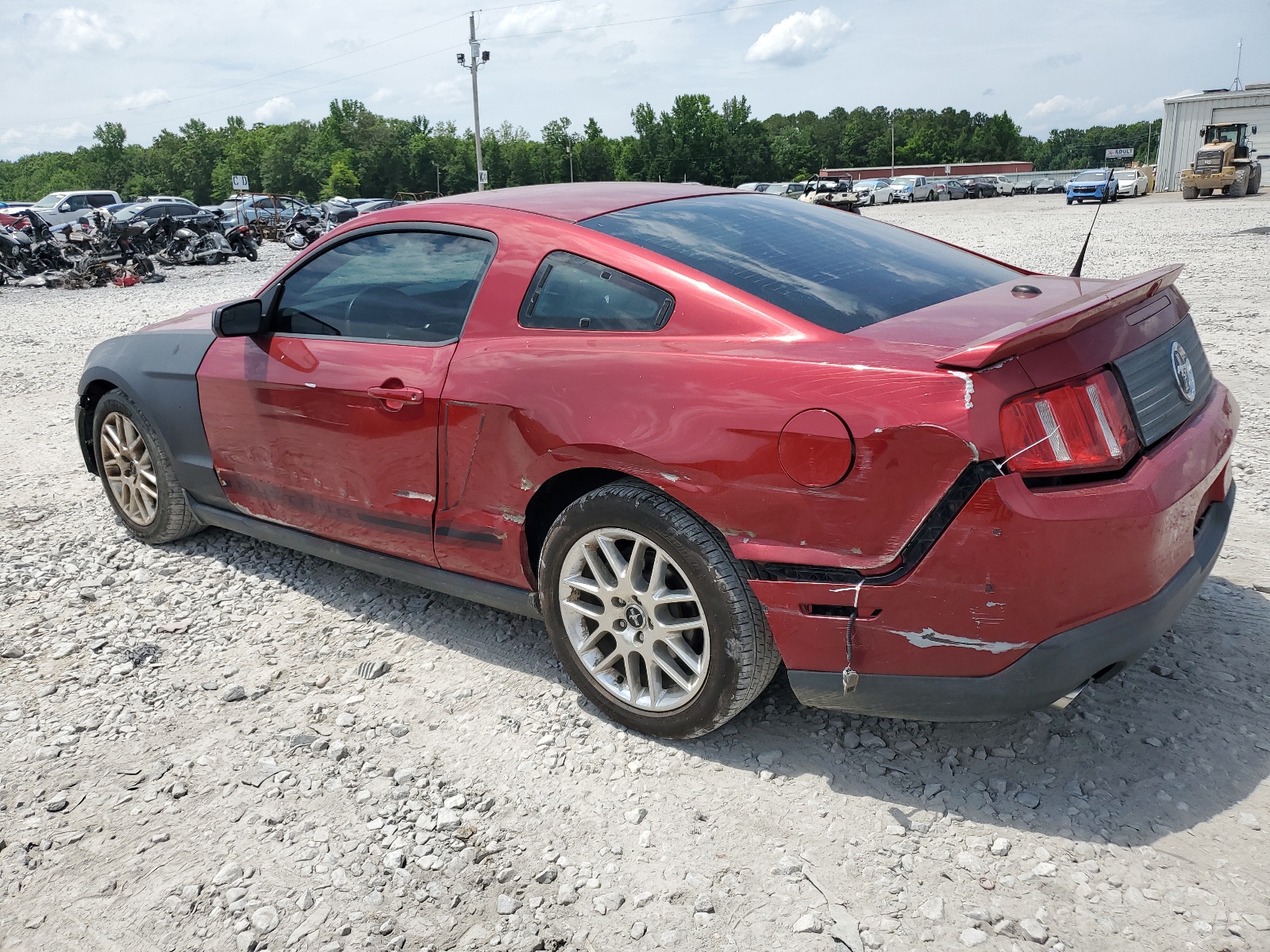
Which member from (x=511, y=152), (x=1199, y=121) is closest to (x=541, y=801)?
(x=1199, y=121)

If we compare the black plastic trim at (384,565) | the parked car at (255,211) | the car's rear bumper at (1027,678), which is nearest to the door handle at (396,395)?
the black plastic trim at (384,565)

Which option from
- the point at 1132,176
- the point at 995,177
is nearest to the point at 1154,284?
the point at 1132,176

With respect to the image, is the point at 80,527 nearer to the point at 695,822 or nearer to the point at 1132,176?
the point at 695,822

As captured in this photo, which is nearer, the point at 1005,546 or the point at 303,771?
the point at 1005,546

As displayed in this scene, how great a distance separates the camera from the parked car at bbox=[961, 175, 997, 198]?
2267 inches

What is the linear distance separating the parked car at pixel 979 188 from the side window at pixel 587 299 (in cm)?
5997

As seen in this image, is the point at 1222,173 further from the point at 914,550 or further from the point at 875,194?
the point at 914,550

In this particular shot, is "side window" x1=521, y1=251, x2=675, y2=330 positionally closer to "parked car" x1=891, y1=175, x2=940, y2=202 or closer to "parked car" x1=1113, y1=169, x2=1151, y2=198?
"parked car" x1=1113, y1=169, x2=1151, y2=198

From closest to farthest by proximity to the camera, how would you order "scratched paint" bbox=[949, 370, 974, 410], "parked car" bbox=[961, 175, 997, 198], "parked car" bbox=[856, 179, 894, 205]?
1. "scratched paint" bbox=[949, 370, 974, 410]
2. "parked car" bbox=[856, 179, 894, 205]
3. "parked car" bbox=[961, 175, 997, 198]

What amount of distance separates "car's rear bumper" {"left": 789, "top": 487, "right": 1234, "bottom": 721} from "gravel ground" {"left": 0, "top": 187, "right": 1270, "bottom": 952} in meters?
0.31

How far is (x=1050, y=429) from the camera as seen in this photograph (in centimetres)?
219

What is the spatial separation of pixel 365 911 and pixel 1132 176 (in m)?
46.8

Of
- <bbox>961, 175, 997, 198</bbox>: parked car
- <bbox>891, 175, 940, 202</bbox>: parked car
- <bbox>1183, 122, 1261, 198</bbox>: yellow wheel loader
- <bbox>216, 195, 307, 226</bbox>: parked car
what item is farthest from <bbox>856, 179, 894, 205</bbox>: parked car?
<bbox>216, 195, 307, 226</bbox>: parked car

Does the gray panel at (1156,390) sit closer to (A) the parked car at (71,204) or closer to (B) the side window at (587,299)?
(B) the side window at (587,299)
